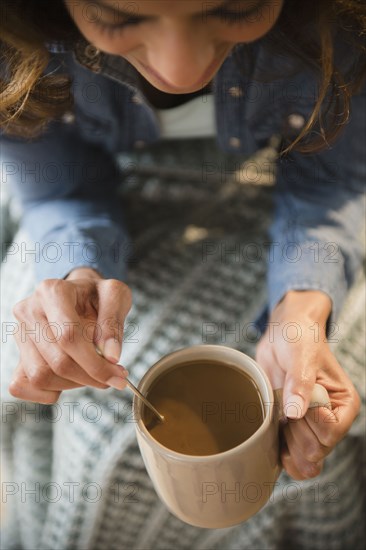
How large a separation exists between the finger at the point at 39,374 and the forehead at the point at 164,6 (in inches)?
13.2

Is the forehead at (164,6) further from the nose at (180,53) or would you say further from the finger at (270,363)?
the finger at (270,363)

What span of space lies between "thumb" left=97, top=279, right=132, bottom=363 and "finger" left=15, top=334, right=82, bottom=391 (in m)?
0.06

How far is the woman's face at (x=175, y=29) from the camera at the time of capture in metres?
0.52

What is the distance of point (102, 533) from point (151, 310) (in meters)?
0.29

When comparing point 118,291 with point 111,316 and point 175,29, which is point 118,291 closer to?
point 111,316

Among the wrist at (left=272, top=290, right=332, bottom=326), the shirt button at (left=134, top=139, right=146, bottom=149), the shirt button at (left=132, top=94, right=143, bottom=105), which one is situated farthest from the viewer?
the shirt button at (left=134, top=139, right=146, bottom=149)

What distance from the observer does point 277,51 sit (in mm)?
719

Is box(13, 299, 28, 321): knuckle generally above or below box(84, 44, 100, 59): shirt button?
below

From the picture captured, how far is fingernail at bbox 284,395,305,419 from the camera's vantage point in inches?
22.1

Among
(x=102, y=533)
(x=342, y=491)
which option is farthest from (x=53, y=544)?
(x=342, y=491)

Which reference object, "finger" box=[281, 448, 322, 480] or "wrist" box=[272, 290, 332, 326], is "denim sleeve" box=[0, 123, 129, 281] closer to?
"wrist" box=[272, 290, 332, 326]

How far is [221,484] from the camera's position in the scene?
54 centimetres

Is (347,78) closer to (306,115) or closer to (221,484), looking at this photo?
(306,115)

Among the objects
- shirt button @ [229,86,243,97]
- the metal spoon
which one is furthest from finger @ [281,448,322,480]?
shirt button @ [229,86,243,97]
